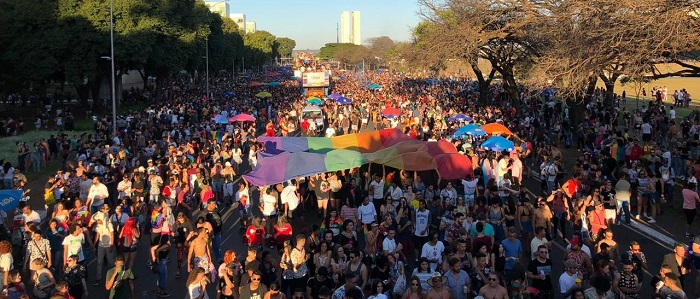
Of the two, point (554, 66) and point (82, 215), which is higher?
point (554, 66)

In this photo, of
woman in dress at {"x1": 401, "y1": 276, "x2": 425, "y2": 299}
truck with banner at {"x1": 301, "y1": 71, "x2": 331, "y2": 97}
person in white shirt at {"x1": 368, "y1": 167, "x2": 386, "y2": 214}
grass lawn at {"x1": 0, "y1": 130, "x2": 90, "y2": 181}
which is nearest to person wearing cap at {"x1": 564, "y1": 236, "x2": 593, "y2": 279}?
woman in dress at {"x1": 401, "y1": 276, "x2": 425, "y2": 299}

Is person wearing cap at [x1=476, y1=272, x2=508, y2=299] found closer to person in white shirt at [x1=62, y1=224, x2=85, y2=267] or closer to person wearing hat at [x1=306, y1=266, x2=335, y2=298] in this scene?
person wearing hat at [x1=306, y1=266, x2=335, y2=298]

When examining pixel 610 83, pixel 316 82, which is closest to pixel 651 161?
pixel 610 83

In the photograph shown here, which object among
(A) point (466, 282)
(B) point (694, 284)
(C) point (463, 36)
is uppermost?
(C) point (463, 36)

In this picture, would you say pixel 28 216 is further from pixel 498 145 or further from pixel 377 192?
pixel 498 145

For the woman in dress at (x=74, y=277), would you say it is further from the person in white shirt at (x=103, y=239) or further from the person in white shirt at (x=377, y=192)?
the person in white shirt at (x=377, y=192)

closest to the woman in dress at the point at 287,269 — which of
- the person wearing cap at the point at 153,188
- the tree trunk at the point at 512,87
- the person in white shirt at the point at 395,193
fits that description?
the person in white shirt at the point at 395,193

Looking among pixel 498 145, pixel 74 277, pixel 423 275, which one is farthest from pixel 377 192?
pixel 74 277

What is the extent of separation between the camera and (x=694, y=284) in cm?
1070

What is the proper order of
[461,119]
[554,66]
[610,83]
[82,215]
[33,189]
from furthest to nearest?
1. [461,119]
2. [610,83]
3. [554,66]
4. [33,189]
5. [82,215]

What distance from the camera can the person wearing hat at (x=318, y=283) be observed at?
8773 mm

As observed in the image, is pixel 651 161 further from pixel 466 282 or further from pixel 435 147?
pixel 466 282

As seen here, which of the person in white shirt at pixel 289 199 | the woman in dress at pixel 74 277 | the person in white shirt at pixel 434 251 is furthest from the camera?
the person in white shirt at pixel 289 199

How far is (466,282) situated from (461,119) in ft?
65.2
